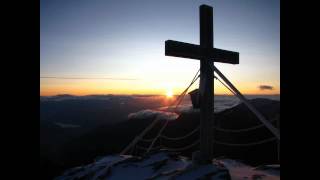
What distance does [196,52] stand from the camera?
6.61m

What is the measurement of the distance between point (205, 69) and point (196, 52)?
0.43m

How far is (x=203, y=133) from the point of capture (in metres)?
6.63

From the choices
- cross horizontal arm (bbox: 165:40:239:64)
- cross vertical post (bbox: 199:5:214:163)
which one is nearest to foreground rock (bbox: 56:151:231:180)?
cross vertical post (bbox: 199:5:214:163)

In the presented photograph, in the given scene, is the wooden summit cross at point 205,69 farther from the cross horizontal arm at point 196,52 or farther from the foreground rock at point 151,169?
the foreground rock at point 151,169

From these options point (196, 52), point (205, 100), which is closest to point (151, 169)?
point (205, 100)

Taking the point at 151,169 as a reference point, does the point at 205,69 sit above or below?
above

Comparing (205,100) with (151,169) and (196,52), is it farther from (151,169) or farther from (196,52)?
(151,169)

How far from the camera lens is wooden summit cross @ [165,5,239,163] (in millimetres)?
6582
